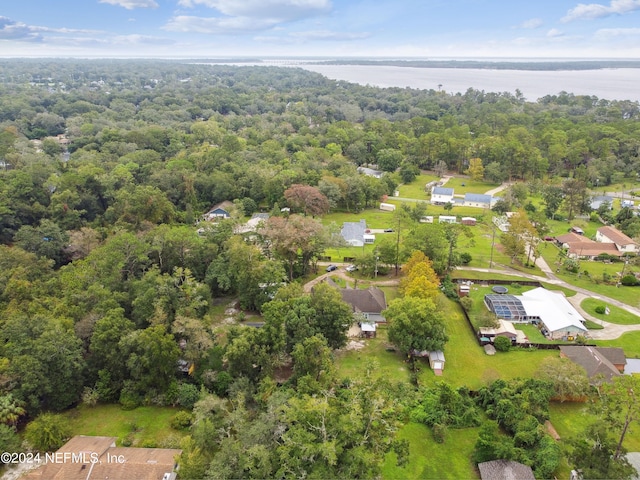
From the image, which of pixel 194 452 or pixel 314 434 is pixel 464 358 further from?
pixel 194 452

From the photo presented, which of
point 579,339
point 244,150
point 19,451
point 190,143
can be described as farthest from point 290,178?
point 19,451

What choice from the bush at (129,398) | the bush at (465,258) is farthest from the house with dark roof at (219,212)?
the bush at (129,398)

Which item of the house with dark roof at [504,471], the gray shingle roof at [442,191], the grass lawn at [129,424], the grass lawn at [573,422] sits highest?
the gray shingle roof at [442,191]

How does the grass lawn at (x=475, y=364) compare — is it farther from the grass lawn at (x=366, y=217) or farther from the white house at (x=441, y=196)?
the white house at (x=441, y=196)

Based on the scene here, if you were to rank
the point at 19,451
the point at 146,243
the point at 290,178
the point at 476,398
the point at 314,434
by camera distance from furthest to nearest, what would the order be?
the point at 290,178 → the point at 146,243 → the point at 476,398 → the point at 19,451 → the point at 314,434

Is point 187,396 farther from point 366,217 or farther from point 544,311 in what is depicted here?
point 366,217

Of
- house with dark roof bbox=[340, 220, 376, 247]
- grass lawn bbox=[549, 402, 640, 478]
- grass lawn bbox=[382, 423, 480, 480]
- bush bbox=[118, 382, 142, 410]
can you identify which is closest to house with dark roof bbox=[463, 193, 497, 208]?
house with dark roof bbox=[340, 220, 376, 247]
